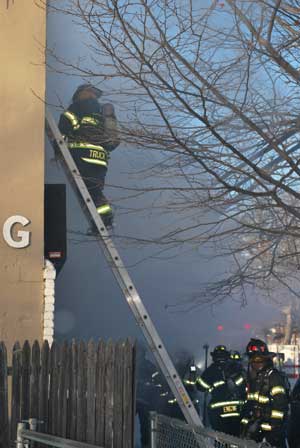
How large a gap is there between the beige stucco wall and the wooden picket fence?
78.6 inches

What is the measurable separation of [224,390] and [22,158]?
3.74 metres

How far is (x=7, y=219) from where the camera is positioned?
8484 mm

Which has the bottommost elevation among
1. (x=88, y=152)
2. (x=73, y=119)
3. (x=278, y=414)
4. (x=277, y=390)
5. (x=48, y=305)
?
(x=278, y=414)

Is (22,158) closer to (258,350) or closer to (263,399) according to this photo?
(258,350)

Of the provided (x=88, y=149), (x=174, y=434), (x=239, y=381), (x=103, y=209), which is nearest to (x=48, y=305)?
(x=103, y=209)

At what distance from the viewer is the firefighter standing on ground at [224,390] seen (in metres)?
8.79

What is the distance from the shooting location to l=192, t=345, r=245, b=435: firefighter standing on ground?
8789mm

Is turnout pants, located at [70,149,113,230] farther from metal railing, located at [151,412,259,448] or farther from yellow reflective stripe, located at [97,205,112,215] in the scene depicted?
metal railing, located at [151,412,259,448]

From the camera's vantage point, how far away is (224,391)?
882 cm

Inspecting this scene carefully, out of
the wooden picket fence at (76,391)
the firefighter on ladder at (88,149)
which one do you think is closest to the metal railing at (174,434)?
the wooden picket fence at (76,391)

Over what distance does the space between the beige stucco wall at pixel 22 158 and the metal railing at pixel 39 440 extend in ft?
9.15

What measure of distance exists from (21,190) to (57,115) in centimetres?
212

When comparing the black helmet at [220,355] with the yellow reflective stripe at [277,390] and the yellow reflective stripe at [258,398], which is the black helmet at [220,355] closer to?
the yellow reflective stripe at [258,398]

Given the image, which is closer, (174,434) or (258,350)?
(174,434)
